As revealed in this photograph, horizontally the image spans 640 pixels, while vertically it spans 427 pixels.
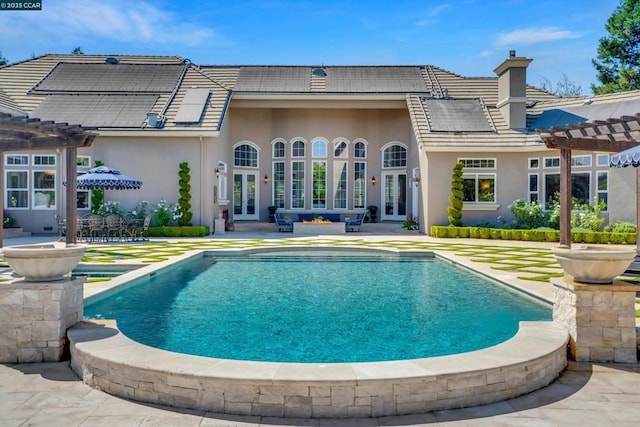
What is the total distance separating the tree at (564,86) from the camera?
36.2 m

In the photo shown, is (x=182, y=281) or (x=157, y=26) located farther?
(x=157, y=26)

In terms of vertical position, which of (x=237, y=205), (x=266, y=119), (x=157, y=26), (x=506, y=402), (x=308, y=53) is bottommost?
(x=506, y=402)

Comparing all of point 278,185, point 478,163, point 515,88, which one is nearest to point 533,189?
point 478,163

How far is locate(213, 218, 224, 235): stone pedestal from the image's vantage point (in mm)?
18359

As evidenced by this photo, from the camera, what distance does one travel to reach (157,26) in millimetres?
16578

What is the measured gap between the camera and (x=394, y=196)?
21875 millimetres

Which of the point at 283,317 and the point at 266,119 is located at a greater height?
the point at 266,119

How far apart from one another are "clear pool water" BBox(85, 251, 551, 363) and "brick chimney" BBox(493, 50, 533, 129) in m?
10.9

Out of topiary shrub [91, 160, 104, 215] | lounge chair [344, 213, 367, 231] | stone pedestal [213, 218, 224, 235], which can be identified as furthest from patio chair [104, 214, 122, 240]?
lounge chair [344, 213, 367, 231]

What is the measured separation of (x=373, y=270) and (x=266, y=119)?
44.1ft

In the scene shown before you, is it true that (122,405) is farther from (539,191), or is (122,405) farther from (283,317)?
(539,191)

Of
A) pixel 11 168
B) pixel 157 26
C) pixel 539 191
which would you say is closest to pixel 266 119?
pixel 157 26

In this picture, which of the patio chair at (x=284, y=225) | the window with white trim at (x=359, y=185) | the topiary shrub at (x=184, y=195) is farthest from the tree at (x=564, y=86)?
the topiary shrub at (x=184, y=195)

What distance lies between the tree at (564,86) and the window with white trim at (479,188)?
2246 cm
